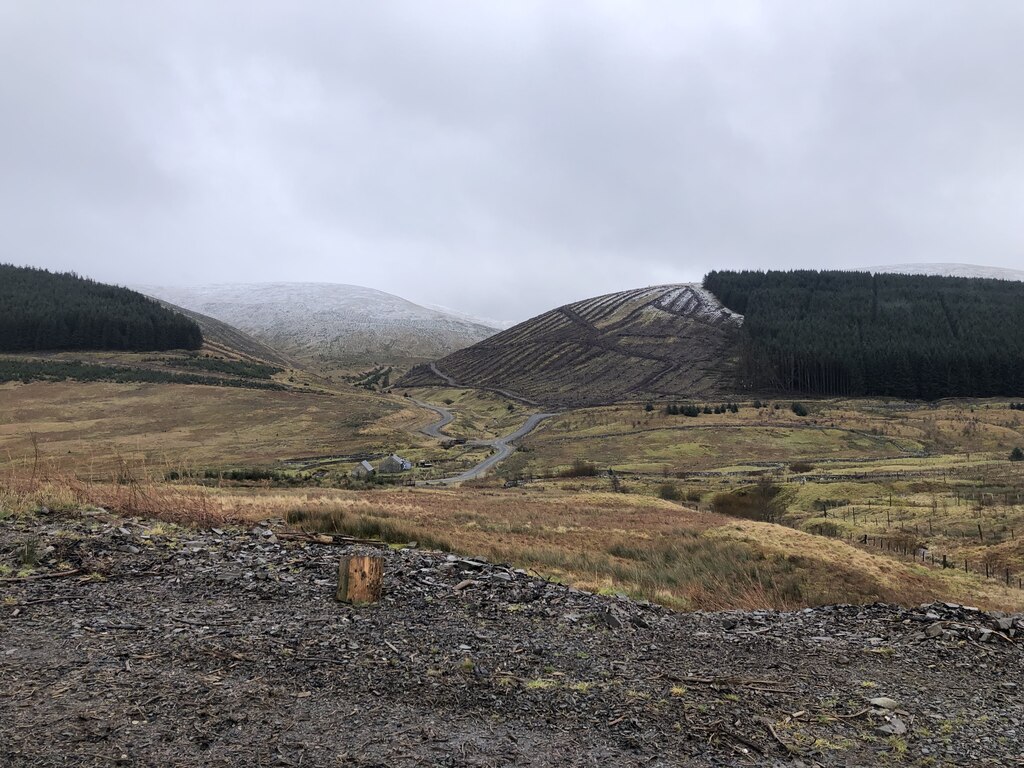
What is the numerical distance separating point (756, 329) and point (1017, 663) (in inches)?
6494

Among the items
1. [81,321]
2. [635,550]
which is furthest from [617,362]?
[81,321]

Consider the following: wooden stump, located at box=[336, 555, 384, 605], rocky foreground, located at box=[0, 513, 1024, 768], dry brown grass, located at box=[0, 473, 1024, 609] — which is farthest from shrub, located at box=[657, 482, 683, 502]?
wooden stump, located at box=[336, 555, 384, 605]

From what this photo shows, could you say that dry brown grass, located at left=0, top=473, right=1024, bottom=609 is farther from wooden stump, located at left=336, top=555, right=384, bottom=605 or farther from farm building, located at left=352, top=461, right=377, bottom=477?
farm building, located at left=352, top=461, right=377, bottom=477

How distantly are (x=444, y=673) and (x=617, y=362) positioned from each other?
158550 mm

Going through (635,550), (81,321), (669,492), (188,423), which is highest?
(81,321)

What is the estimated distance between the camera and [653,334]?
177500mm

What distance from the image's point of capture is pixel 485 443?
297 ft

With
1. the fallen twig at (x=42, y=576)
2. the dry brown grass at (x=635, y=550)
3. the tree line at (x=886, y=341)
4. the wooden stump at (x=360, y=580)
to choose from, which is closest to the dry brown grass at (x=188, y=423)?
the dry brown grass at (x=635, y=550)

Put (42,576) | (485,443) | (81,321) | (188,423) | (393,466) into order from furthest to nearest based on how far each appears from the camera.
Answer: (81,321), (485,443), (188,423), (393,466), (42,576)

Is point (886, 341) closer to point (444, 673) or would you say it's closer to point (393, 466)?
point (393, 466)

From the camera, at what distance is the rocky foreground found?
17.2 feet

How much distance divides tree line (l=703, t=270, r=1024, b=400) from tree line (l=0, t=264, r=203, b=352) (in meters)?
159

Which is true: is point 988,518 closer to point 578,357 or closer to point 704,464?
point 704,464

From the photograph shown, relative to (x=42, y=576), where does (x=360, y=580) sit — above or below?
below
